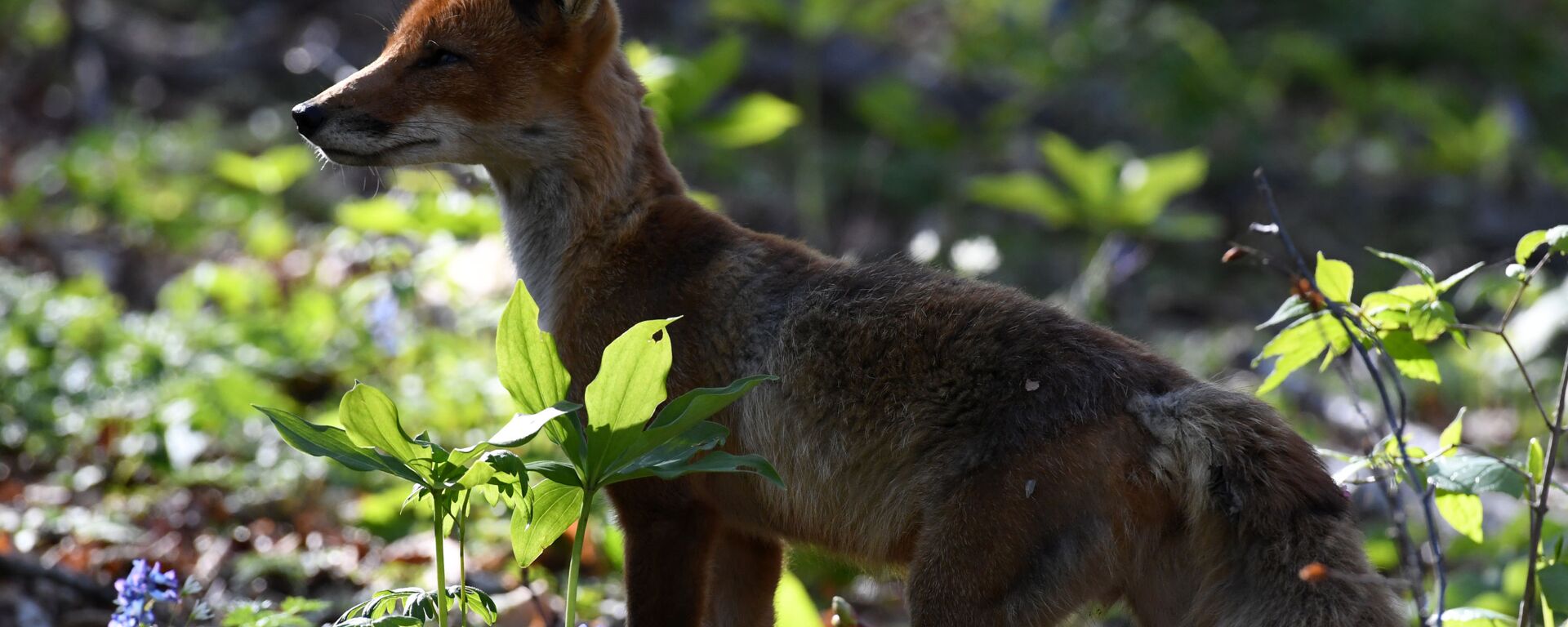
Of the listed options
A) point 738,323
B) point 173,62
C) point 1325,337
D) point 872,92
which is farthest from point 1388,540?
point 173,62

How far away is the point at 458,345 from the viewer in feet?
23.0

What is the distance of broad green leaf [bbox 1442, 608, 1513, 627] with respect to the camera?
3.19 meters

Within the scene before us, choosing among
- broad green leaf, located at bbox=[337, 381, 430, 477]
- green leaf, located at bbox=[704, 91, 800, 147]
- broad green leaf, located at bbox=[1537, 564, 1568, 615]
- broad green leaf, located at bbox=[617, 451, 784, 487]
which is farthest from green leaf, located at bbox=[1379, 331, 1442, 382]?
green leaf, located at bbox=[704, 91, 800, 147]

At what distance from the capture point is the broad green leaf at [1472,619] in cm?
319

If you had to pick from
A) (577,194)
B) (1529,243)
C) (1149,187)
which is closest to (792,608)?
(577,194)

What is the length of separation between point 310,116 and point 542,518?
1.60 metres

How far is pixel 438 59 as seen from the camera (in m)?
4.06

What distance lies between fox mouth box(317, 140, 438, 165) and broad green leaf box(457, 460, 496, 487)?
1.51 metres

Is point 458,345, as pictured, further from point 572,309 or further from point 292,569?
point 572,309

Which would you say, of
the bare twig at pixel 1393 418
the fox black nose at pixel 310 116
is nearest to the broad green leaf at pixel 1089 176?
the bare twig at pixel 1393 418

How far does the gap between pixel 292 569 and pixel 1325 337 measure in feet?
11.8

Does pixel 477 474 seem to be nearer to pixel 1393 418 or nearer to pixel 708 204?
pixel 1393 418

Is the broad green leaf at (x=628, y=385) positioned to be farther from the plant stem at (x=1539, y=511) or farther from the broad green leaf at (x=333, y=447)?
the plant stem at (x=1539, y=511)

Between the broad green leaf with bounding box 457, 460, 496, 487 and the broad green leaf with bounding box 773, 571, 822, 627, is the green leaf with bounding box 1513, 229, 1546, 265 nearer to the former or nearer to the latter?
the broad green leaf with bounding box 773, 571, 822, 627
